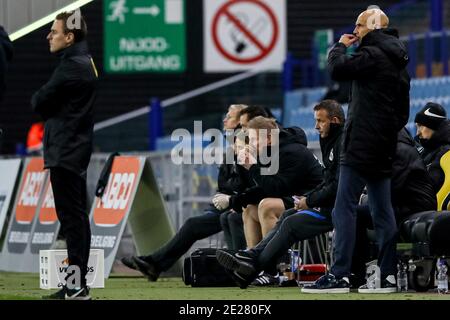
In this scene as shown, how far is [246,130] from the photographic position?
12.6 metres

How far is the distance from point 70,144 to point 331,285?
207 cm

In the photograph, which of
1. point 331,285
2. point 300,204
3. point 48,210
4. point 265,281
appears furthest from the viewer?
point 48,210

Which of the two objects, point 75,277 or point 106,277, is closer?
point 75,277

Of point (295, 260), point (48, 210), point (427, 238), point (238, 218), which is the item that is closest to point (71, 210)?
point (427, 238)

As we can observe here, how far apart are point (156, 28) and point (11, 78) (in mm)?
4756

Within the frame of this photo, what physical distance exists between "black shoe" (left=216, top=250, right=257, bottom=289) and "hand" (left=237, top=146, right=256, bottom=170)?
134cm

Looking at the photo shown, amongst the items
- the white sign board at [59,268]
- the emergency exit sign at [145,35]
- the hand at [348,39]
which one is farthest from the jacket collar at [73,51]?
the emergency exit sign at [145,35]

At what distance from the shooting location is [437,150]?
1181cm

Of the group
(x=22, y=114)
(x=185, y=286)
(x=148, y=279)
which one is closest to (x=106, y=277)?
(x=148, y=279)

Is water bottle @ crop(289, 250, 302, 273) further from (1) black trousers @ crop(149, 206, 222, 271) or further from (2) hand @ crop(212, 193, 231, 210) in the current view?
(1) black trousers @ crop(149, 206, 222, 271)

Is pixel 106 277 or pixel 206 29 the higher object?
pixel 206 29

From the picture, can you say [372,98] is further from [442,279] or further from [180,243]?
[180,243]
